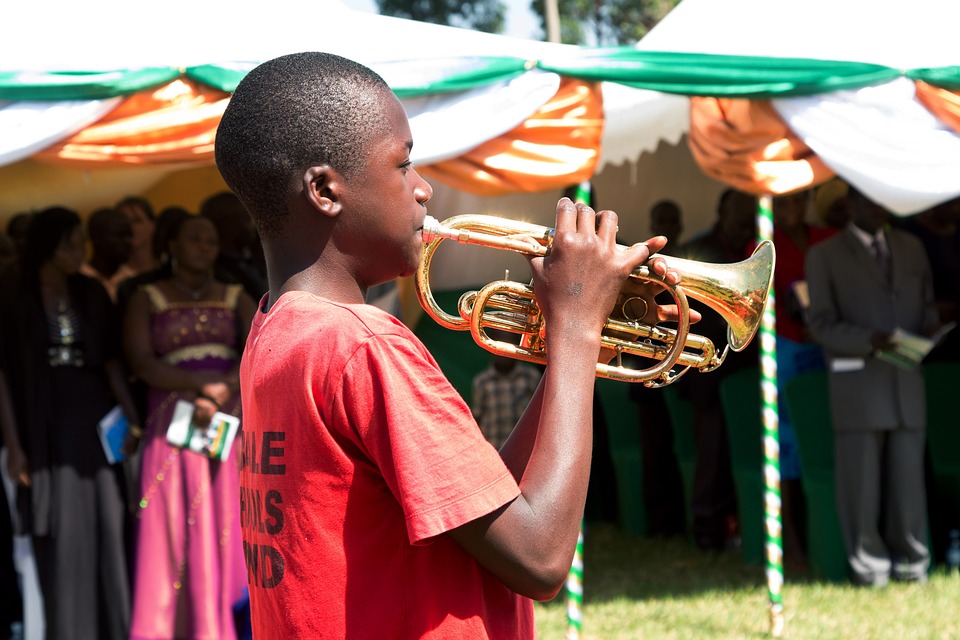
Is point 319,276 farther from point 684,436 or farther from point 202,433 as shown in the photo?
point 684,436

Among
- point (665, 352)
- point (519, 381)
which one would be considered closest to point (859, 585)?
point (519, 381)

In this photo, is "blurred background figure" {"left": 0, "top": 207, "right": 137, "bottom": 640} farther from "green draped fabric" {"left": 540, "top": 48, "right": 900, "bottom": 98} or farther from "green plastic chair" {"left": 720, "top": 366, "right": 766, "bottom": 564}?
"green plastic chair" {"left": 720, "top": 366, "right": 766, "bottom": 564}

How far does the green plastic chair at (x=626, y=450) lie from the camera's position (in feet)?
24.9

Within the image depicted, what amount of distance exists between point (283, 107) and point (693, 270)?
863 millimetres

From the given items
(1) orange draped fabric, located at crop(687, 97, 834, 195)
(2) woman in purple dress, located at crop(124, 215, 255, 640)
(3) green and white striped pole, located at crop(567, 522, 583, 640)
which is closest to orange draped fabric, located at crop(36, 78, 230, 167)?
(2) woman in purple dress, located at crop(124, 215, 255, 640)

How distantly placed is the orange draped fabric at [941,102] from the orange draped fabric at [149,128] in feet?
10.00

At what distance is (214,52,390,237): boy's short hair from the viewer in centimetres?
155

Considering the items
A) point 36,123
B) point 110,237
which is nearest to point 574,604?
point 36,123

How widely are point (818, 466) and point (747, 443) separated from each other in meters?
0.43

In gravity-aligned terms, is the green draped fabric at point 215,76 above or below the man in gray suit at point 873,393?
above

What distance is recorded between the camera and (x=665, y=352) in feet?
6.40

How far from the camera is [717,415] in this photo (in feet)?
22.4

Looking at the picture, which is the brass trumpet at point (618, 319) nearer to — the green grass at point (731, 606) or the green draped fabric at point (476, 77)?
the green draped fabric at point (476, 77)

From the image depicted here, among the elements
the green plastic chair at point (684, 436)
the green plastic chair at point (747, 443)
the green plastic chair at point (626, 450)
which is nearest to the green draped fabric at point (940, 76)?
the green plastic chair at point (747, 443)
